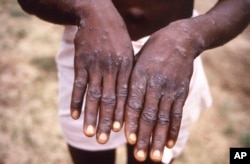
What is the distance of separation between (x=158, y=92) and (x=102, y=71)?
135 mm

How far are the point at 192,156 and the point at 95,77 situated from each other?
151 cm

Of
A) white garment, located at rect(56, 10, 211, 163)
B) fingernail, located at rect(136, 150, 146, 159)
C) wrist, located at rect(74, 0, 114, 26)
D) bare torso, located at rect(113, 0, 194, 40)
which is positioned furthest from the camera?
white garment, located at rect(56, 10, 211, 163)

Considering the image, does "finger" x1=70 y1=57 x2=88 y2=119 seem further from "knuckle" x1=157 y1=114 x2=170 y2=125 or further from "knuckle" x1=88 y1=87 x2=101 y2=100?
"knuckle" x1=157 y1=114 x2=170 y2=125

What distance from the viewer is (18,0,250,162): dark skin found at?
0.90m

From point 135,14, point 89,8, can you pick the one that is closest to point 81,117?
point 135,14

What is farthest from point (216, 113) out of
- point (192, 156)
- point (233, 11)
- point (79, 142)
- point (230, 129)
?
point (233, 11)

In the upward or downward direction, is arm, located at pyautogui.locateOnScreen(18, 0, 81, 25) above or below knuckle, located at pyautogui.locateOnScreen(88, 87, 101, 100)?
above

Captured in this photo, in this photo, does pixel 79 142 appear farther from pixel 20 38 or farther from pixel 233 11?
pixel 20 38

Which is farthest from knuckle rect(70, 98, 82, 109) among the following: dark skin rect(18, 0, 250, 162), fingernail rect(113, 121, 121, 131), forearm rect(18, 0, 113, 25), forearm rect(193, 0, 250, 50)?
forearm rect(193, 0, 250, 50)

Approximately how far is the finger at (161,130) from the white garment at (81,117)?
487 millimetres

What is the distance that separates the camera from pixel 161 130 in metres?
0.91

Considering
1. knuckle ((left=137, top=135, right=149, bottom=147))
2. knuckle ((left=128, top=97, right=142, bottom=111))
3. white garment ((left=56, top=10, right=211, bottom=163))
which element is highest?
knuckle ((left=128, top=97, right=142, bottom=111))

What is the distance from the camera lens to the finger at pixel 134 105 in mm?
896

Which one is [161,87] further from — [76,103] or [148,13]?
[148,13]
